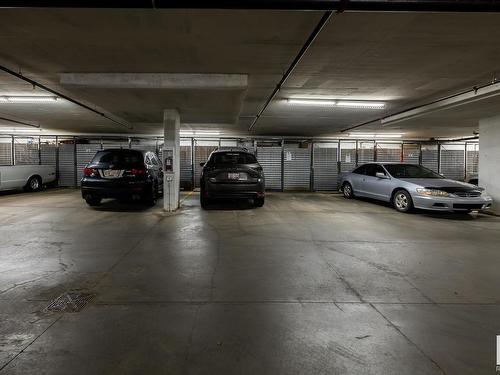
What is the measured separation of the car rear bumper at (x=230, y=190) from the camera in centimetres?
732

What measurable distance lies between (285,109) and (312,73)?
327cm

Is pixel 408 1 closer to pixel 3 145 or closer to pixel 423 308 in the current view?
pixel 423 308

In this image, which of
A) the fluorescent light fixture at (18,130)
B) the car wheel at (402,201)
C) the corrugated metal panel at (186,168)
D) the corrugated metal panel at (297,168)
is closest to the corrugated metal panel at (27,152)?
the fluorescent light fixture at (18,130)

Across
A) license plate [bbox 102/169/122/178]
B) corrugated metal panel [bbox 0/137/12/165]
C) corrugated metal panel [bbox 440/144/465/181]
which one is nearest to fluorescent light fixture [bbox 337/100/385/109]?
license plate [bbox 102/169/122/178]

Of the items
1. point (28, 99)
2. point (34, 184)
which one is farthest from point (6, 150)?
point (28, 99)

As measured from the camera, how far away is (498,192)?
27.6ft

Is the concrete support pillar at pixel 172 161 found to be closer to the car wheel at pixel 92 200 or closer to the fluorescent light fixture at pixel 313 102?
the car wheel at pixel 92 200

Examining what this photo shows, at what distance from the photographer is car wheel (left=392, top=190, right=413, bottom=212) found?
25.7 ft

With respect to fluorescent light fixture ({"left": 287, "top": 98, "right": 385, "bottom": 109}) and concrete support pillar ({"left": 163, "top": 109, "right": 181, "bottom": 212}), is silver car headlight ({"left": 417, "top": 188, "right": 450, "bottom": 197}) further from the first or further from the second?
concrete support pillar ({"left": 163, "top": 109, "right": 181, "bottom": 212})

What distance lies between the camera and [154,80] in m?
5.53

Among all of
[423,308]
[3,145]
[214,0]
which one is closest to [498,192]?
[423,308]

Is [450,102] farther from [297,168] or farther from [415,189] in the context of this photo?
[297,168]

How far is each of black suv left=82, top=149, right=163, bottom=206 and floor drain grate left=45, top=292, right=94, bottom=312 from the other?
478cm

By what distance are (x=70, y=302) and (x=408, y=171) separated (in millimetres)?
9242
